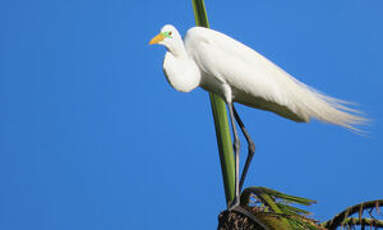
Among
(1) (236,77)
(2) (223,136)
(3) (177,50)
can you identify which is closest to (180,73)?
(3) (177,50)

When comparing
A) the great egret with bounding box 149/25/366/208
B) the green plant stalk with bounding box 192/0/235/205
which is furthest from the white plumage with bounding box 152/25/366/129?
the green plant stalk with bounding box 192/0/235/205

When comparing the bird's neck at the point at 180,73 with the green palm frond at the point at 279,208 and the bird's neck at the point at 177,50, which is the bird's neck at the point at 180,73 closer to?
the bird's neck at the point at 177,50

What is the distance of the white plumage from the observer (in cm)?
173

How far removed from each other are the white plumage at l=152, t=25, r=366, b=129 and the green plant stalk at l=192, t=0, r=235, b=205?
0.14 m

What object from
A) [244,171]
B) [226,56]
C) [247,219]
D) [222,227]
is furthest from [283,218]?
[226,56]

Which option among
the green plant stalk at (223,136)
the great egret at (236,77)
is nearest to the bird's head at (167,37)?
the great egret at (236,77)

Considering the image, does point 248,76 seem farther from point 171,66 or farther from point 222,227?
point 222,227

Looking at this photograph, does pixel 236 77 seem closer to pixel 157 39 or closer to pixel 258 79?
pixel 258 79

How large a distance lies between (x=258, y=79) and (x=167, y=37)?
0.38 meters

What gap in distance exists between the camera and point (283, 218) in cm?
129

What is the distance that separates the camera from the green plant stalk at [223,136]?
1.88m

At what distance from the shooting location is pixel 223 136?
76.2 inches

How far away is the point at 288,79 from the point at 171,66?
0.49 metres

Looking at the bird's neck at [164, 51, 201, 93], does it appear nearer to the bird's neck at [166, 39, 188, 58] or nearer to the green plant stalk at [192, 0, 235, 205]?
the bird's neck at [166, 39, 188, 58]
